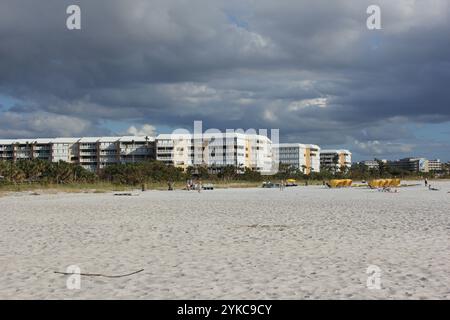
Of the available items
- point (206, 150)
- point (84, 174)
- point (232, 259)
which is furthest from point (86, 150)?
point (232, 259)

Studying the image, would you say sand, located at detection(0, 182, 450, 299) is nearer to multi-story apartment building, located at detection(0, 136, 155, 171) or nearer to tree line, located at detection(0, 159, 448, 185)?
tree line, located at detection(0, 159, 448, 185)

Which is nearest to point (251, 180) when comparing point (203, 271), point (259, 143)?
point (259, 143)

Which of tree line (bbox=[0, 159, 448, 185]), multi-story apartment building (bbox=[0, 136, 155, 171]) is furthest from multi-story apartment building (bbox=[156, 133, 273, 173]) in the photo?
tree line (bbox=[0, 159, 448, 185])

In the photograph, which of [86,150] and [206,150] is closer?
[206,150]

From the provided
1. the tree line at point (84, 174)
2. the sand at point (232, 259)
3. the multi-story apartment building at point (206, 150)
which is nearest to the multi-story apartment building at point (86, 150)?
the multi-story apartment building at point (206, 150)

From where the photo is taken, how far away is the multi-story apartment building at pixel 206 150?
476ft

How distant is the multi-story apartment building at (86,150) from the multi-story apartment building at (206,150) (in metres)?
5.82

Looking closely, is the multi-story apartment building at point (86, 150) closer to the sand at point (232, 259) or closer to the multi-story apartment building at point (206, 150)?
the multi-story apartment building at point (206, 150)

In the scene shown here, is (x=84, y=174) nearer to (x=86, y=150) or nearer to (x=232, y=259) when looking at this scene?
(x=86, y=150)

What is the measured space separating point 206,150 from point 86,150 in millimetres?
36451

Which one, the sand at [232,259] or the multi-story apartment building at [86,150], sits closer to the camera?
the sand at [232,259]

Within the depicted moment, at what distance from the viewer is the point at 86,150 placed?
155 metres

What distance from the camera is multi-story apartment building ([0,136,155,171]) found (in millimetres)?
150250
